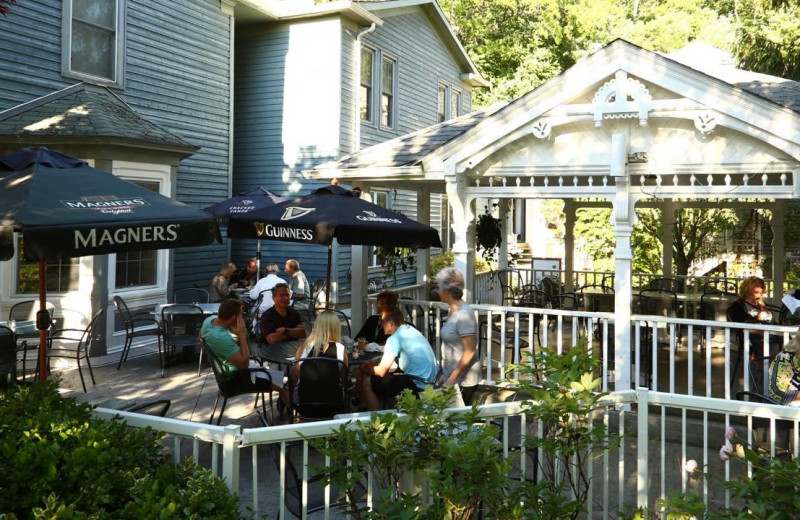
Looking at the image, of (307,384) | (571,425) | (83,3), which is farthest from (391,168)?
(83,3)

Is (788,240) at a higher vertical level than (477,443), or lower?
higher

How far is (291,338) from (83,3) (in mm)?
7762

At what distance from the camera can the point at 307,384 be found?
5922 mm

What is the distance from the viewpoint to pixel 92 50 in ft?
39.3

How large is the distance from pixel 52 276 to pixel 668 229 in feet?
34.4

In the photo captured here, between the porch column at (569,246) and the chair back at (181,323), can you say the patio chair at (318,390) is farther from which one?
the porch column at (569,246)

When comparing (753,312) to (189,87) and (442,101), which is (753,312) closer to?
(189,87)

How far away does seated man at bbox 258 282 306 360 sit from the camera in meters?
7.75

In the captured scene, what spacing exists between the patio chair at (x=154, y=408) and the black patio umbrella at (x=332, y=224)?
2.56m

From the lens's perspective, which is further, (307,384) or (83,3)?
(83,3)

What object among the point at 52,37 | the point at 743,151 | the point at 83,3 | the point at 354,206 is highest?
the point at 83,3

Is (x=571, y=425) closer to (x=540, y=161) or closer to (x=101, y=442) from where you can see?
(x=101, y=442)

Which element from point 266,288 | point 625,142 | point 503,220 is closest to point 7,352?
point 266,288

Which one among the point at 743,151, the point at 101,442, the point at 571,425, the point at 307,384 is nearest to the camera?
the point at 101,442
